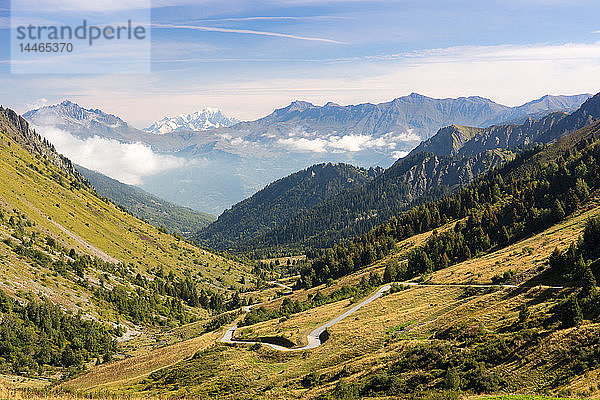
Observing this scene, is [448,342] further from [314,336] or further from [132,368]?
[132,368]

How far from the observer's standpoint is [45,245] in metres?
161

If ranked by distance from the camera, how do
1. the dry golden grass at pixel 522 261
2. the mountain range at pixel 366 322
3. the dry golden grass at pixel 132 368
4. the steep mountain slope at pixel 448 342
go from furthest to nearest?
the dry golden grass at pixel 132 368 < the dry golden grass at pixel 522 261 < the mountain range at pixel 366 322 < the steep mountain slope at pixel 448 342

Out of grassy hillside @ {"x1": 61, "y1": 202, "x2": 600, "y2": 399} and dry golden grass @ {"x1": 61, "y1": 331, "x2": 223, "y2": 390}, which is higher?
grassy hillside @ {"x1": 61, "y1": 202, "x2": 600, "y2": 399}

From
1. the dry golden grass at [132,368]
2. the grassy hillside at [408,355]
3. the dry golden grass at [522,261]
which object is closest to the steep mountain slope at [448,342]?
the grassy hillside at [408,355]

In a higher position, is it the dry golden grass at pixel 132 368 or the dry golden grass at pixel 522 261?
the dry golden grass at pixel 522 261

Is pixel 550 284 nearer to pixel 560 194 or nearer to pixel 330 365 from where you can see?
pixel 330 365

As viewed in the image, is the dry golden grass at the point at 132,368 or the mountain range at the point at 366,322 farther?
the dry golden grass at the point at 132,368

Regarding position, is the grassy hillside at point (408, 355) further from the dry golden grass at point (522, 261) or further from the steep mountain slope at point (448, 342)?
the dry golden grass at point (522, 261)

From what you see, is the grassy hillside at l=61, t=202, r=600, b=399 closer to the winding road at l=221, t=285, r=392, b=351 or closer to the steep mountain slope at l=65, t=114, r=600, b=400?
the steep mountain slope at l=65, t=114, r=600, b=400

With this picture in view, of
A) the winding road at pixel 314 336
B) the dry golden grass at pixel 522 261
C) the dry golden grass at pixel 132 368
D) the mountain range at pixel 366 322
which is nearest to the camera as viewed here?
the mountain range at pixel 366 322

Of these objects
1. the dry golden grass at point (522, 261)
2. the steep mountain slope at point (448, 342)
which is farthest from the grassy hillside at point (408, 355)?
the dry golden grass at point (522, 261)

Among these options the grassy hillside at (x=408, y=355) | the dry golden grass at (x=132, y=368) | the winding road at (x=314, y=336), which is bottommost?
the dry golden grass at (x=132, y=368)

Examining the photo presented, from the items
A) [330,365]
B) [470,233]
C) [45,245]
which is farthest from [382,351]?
[45,245]

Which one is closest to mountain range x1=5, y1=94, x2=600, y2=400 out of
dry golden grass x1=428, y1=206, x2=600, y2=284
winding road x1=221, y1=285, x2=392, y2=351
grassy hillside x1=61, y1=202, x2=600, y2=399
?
grassy hillside x1=61, y1=202, x2=600, y2=399
